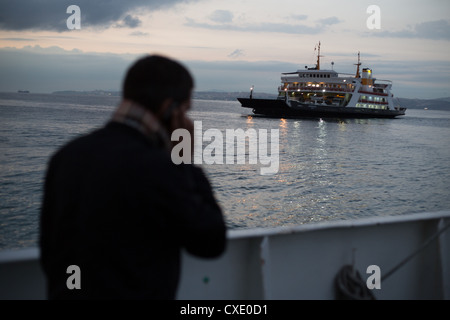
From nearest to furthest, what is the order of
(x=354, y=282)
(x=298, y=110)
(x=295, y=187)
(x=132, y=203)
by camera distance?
(x=132, y=203) → (x=354, y=282) → (x=295, y=187) → (x=298, y=110)

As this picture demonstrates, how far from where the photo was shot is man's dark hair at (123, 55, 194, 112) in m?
1.10

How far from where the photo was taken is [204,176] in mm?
1245

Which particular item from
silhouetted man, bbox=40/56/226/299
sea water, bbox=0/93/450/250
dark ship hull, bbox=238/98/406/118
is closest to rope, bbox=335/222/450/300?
silhouetted man, bbox=40/56/226/299

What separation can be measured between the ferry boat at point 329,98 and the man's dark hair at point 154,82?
2053 inches

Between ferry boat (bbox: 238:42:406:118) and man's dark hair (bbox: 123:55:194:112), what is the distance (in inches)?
2053

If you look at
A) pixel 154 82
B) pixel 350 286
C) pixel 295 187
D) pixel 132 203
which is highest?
pixel 154 82

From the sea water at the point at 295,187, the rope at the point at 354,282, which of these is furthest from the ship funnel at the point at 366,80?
the rope at the point at 354,282

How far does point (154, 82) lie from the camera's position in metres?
1.10

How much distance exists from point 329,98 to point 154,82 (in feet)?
→ 201

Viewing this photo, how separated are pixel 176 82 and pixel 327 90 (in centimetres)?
6078

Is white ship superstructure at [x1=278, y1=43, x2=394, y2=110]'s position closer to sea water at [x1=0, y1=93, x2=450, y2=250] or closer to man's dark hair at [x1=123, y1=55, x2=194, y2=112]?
sea water at [x1=0, y1=93, x2=450, y2=250]

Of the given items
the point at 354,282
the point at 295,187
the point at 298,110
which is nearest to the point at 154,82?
the point at 354,282

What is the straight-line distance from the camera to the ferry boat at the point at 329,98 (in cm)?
5353

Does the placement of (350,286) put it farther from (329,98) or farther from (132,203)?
(329,98)
